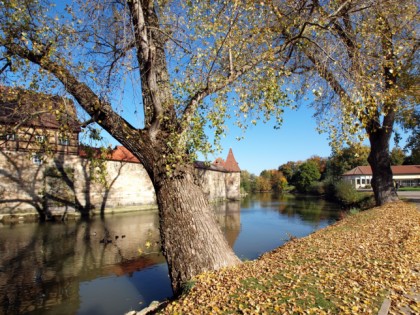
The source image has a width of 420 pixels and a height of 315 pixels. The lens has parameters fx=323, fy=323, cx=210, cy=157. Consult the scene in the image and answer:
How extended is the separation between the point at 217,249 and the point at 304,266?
1499 mm

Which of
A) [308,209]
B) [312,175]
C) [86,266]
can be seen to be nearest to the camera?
[86,266]

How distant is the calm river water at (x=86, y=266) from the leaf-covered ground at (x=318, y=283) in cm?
155

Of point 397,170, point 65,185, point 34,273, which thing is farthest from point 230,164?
point 34,273

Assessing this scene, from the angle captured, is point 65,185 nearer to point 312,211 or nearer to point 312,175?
point 312,211

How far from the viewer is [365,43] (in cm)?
725

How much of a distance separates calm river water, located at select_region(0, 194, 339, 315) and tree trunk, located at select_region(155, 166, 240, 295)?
569mm

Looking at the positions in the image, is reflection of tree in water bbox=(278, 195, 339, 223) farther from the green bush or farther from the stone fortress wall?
the green bush

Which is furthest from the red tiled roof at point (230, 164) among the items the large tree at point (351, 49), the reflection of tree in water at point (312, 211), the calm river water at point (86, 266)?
the large tree at point (351, 49)

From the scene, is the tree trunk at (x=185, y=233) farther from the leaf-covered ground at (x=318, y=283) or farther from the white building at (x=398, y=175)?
the white building at (x=398, y=175)

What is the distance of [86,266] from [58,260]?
4.29 feet

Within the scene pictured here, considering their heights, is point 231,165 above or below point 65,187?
above

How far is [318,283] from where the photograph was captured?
4395 millimetres

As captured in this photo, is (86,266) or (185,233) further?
(86,266)

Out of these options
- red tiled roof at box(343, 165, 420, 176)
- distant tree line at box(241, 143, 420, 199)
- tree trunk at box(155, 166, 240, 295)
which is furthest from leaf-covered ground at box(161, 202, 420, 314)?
red tiled roof at box(343, 165, 420, 176)
